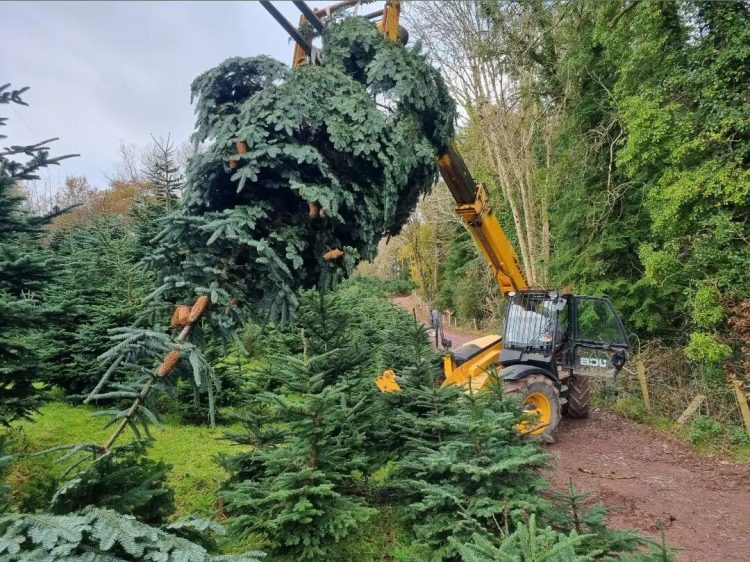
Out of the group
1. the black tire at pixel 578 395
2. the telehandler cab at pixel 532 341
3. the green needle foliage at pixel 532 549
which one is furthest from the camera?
the black tire at pixel 578 395

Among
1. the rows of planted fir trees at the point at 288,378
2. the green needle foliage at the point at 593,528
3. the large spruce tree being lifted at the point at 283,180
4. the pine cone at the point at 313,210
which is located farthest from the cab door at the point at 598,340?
the pine cone at the point at 313,210

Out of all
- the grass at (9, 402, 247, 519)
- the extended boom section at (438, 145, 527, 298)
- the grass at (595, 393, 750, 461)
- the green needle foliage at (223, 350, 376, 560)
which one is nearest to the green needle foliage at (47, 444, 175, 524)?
the green needle foliage at (223, 350, 376, 560)

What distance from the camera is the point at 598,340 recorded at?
7.29m

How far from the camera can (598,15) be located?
10297 mm

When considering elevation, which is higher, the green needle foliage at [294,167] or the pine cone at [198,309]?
the green needle foliage at [294,167]

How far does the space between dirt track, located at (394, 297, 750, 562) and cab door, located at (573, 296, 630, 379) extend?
49.9 inches

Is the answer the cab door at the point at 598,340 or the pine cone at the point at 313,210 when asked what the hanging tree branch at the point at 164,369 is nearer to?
the pine cone at the point at 313,210

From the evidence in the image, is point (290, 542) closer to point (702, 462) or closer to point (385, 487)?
point (385, 487)

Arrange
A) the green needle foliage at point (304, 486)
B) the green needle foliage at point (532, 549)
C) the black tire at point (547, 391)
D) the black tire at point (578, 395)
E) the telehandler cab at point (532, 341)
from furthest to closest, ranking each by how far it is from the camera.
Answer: the black tire at point (578, 395), the black tire at point (547, 391), the telehandler cab at point (532, 341), the green needle foliage at point (304, 486), the green needle foliage at point (532, 549)

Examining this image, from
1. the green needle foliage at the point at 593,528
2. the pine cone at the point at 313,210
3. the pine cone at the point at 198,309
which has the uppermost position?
the pine cone at the point at 313,210

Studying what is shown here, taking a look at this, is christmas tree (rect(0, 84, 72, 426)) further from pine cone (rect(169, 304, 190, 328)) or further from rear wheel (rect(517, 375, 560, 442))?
rear wheel (rect(517, 375, 560, 442))

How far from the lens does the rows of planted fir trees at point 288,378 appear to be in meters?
2.47

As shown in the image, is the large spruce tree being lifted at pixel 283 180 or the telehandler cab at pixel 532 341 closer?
the large spruce tree being lifted at pixel 283 180

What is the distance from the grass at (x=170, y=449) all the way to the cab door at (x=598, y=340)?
543 centimetres
